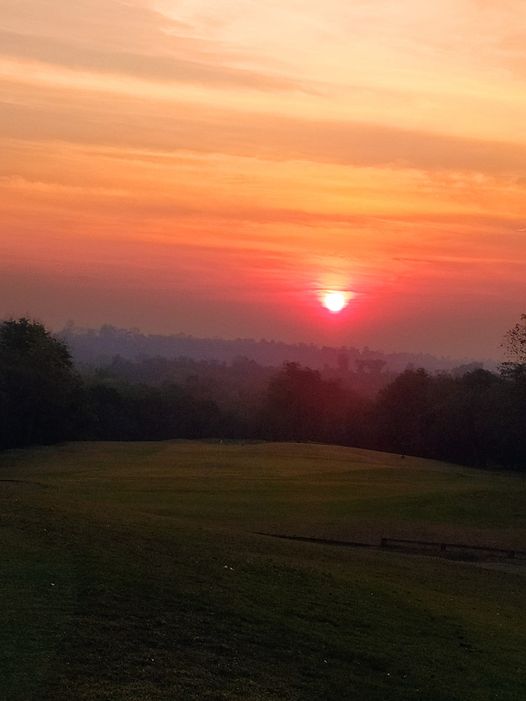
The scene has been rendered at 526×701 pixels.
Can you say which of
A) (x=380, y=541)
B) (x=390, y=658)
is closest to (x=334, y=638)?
(x=390, y=658)

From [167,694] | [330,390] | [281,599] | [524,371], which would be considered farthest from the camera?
[330,390]

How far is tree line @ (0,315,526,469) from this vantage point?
83.8 metres

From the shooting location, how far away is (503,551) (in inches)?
1299

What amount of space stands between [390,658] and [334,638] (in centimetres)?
108

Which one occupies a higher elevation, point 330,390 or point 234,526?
point 330,390

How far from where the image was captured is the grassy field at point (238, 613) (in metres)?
12.7

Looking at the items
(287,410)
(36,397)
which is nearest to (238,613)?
(36,397)

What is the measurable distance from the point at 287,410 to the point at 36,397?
47248 millimetres

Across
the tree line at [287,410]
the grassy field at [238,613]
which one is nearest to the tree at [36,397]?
the tree line at [287,410]

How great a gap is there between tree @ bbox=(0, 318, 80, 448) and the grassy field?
49.2m

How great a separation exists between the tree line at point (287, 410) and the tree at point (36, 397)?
3.9 inches

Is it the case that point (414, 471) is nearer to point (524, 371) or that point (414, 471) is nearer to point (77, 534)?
point (524, 371)

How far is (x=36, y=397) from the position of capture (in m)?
83.4

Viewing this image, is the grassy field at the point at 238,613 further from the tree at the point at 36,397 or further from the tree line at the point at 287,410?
the tree at the point at 36,397
